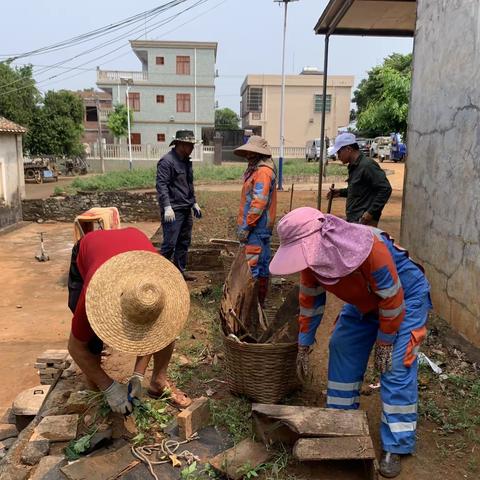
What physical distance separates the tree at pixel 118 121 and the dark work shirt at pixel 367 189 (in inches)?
1271

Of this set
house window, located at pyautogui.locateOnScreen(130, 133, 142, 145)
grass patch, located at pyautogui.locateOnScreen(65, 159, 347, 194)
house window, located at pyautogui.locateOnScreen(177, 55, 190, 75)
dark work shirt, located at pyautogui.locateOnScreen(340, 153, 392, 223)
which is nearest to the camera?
dark work shirt, located at pyautogui.locateOnScreen(340, 153, 392, 223)

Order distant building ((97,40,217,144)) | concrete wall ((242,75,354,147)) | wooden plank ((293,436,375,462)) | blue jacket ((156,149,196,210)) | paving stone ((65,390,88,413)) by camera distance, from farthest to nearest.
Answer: concrete wall ((242,75,354,147)), distant building ((97,40,217,144)), blue jacket ((156,149,196,210)), paving stone ((65,390,88,413)), wooden plank ((293,436,375,462))

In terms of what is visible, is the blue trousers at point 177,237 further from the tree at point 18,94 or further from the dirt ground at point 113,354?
the tree at point 18,94

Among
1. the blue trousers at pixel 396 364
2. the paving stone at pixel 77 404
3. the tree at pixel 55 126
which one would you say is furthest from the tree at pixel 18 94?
the blue trousers at pixel 396 364

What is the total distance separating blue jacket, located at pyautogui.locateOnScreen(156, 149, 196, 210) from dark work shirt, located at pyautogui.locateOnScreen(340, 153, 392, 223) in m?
1.91

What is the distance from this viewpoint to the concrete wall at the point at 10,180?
13938mm

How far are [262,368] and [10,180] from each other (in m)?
13.5

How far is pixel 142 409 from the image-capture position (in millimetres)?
3027

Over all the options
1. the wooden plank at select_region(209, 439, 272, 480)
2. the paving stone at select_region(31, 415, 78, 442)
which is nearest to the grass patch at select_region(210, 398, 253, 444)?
the wooden plank at select_region(209, 439, 272, 480)

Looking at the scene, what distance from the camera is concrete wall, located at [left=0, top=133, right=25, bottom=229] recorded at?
13.9m

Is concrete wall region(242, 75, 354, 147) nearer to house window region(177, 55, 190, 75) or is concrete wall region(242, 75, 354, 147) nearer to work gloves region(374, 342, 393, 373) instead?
house window region(177, 55, 190, 75)

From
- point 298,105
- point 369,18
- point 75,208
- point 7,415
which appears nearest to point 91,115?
point 298,105

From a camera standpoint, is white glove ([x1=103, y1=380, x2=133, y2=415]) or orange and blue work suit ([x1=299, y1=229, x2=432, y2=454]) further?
white glove ([x1=103, y1=380, x2=133, y2=415])

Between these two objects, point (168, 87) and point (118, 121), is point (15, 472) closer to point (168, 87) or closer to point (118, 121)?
point (118, 121)
